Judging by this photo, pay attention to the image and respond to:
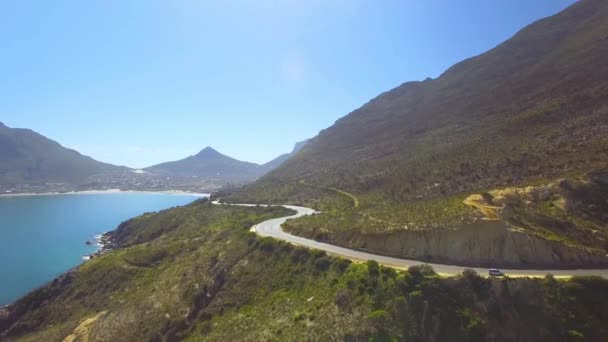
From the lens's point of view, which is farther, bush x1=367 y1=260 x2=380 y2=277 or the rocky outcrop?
bush x1=367 y1=260 x2=380 y2=277

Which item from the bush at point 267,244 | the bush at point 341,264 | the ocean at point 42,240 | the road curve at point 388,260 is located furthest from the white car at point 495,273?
the ocean at point 42,240

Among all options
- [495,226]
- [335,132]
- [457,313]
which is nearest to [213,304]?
[457,313]

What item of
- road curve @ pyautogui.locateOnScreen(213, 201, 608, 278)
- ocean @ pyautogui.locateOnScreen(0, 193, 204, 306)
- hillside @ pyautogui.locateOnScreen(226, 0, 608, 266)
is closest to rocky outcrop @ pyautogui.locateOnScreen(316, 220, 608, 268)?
hillside @ pyautogui.locateOnScreen(226, 0, 608, 266)

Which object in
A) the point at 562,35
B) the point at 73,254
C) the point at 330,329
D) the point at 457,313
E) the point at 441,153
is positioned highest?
the point at 562,35

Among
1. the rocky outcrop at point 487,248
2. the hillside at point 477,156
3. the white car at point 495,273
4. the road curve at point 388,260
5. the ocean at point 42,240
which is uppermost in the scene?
the hillside at point 477,156

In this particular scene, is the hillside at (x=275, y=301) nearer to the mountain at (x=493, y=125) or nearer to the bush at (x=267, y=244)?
the bush at (x=267, y=244)

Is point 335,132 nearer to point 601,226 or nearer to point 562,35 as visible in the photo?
point 562,35

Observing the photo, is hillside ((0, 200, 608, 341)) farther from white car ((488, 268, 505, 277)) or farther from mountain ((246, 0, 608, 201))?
mountain ((246, 0, 608, 201))
